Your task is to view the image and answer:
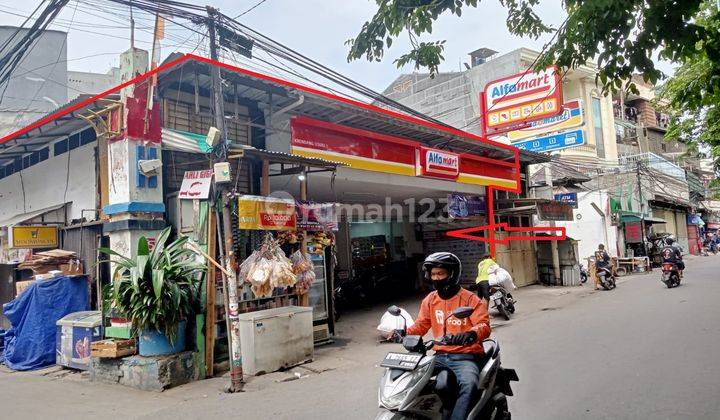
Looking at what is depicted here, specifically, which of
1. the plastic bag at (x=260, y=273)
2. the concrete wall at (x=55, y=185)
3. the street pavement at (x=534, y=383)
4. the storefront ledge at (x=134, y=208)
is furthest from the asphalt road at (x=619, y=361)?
the concrete wall at (x=55, y=185)

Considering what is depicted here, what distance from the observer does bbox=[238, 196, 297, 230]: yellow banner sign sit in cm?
733

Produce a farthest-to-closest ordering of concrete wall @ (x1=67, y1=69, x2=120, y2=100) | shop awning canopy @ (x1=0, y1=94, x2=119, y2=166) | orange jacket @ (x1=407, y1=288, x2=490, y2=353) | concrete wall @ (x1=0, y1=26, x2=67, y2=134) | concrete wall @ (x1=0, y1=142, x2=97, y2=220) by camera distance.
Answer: concrete wall @ (x1=67, y1=69, x2=120, y2=100) → concrete wall @ (x1=0, y1=26, x2=67, y2=134) → concrete wall @ (x1=0, y1=142, x2=97, y2=220) → shop awning canopy @ (x1=0, y1=94, x2=119, y2=166) → orange jacket @ (x1=407, y1=288, x2=490, y2=353)

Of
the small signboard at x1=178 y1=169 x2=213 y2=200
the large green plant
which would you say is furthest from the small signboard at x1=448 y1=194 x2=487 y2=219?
the large green plant

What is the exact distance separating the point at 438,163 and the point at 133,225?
782cm

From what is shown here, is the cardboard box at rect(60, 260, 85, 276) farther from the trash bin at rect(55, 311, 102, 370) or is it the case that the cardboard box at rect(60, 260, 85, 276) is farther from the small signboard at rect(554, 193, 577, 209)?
the small signboard at rect(554, 193, 577, 209)

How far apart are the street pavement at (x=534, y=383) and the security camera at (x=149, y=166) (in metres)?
3.12

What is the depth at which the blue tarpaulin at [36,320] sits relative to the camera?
8391 mm

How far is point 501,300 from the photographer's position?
36.3 ft

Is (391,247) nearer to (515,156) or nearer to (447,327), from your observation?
(515,156)

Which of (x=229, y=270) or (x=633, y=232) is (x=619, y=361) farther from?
(x=633, y=232)

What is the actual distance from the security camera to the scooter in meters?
5.27

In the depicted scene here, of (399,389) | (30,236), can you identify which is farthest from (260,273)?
(30,236)

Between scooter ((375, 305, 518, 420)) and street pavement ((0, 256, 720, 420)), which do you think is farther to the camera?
street pavement ((0, 256, 720, 420))

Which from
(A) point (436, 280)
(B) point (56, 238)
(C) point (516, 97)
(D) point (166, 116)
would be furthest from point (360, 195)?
(A) point (436, 280)
